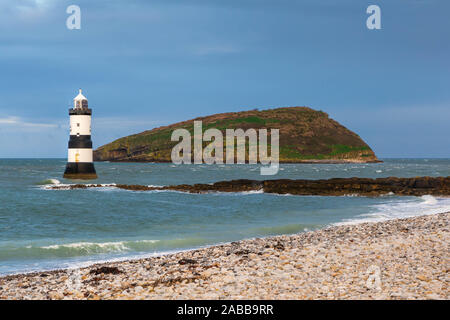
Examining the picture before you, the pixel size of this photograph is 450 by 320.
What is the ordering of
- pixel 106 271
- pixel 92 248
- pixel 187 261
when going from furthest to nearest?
pixel 92 248
pixel 187 261
pixel 106 271

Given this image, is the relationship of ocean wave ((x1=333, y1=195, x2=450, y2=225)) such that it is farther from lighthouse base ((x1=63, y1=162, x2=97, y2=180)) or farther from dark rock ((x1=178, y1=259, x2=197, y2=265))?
lighthouse base ((x1=63, y1=162, x2=97, y2=180))

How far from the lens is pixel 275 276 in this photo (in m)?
9.08

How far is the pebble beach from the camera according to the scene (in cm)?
809

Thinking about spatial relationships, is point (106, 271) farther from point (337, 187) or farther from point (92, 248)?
point (337, 187)

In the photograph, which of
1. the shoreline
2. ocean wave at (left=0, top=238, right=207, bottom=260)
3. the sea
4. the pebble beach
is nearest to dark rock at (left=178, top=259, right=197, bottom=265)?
the pebble beach

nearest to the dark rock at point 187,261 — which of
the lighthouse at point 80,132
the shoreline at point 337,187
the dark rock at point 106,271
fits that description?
the dark rock at point 106,271

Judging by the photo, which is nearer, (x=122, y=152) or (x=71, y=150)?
(x=71, y=150)

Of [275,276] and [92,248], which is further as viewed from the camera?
[92,248]

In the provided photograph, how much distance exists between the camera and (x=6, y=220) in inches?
914

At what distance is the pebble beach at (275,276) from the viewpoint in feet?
26.6

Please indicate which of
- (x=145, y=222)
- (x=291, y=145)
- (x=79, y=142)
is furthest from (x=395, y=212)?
(x=291, y=145)

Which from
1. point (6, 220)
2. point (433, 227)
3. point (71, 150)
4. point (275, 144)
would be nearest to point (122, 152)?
point (275, 144)
